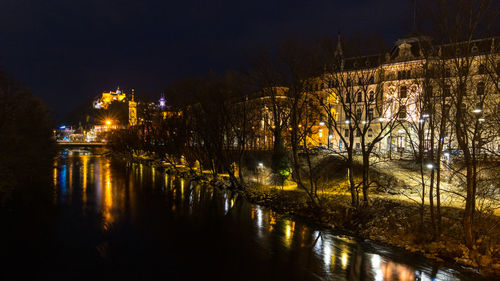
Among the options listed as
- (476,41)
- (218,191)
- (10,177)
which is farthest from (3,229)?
(476,41)

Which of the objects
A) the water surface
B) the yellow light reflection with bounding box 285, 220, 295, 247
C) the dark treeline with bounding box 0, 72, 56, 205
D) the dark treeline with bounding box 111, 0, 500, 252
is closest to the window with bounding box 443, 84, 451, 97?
the dark treeline with bounding box 111, 0, 500, 252

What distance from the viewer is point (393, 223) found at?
14.8m

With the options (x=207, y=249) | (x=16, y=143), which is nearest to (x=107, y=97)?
(x=16, y=143)

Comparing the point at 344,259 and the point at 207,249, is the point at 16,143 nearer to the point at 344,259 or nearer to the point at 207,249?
the point at 207,249

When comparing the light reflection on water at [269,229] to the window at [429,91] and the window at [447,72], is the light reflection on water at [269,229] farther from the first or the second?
the window at [447,72]

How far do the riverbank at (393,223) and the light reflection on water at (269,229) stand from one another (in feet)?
3.03

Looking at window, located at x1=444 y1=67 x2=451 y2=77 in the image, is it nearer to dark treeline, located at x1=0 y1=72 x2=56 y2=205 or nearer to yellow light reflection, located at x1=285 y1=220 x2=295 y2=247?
yellow light reflection, located at x1=285 y1=220 x2=295 y2=247

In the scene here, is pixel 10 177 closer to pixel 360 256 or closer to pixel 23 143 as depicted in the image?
pixel 23 143

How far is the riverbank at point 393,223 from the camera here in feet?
36.5

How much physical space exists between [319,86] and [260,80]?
12.6 feet

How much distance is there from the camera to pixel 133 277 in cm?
1033

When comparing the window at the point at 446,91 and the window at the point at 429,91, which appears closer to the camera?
the window at the point at 446,91

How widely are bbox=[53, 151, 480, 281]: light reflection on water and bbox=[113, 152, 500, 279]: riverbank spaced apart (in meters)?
0.92

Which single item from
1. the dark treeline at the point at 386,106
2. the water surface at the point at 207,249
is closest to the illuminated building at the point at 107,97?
the dark treeline at the point at 386,106
